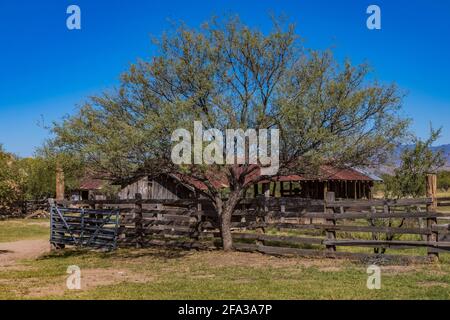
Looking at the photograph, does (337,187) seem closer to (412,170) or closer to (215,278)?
(412,170)

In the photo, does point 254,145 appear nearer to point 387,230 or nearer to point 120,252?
point 387,230

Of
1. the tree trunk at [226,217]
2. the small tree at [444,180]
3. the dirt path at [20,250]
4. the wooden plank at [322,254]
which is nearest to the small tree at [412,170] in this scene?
the wooden plank at [322,254]

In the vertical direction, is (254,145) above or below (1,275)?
above

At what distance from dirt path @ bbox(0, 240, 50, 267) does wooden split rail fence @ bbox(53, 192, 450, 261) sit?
6.89 ft

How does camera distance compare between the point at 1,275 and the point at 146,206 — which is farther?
the point at 146,206

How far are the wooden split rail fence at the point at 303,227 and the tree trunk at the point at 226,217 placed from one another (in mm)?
291

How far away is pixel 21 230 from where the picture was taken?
27547 mm

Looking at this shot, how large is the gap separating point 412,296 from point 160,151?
727cm

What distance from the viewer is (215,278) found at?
425 inches

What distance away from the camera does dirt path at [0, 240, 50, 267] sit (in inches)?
627

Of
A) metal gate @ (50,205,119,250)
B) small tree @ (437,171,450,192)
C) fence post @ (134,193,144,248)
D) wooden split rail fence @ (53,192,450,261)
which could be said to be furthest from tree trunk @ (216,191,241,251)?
small tree @ (437,171,450,192)

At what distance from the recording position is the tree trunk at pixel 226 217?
15200mm

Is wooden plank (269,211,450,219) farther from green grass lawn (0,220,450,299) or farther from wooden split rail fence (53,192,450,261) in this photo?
green grass lawn (0,220,450,299)
